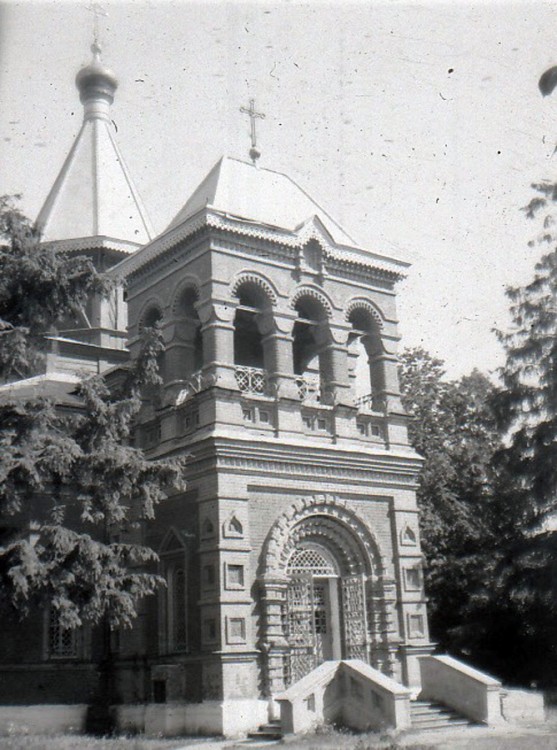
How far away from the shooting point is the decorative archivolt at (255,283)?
18330 millimetres

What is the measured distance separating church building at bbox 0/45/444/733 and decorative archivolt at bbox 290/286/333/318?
3cm

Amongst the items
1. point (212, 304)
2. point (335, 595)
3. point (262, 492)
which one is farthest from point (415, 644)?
point (212, 304)

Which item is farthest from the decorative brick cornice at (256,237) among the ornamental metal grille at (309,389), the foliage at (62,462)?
the foliage at (62,462)

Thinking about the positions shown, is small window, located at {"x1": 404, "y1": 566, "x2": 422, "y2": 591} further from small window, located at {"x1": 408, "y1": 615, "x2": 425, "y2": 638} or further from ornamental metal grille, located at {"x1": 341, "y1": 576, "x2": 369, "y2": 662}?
ornamental metal grille, located at {"x1": 341, "y1": 576, "x2": 369, "y2": 662}

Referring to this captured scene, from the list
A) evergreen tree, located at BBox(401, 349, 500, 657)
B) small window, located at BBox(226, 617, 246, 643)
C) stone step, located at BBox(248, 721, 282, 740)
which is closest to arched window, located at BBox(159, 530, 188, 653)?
small window, located at BBox(226, 617, 246, 643)

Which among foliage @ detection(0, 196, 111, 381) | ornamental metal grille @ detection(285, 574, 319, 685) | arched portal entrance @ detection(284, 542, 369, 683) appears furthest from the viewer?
arched portal entrance @ detection(284, 542, 369, 683)

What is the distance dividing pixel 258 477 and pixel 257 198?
6073mm

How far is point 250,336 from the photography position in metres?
21.1

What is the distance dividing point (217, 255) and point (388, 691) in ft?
27.2

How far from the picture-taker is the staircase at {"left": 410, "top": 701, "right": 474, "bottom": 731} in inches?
645

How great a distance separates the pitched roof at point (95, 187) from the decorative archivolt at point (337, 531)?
10504 millimetres

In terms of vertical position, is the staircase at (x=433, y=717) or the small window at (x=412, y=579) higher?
the small window at (x=412, y=579)

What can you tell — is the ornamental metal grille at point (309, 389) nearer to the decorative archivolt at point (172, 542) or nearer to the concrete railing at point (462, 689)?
the decorative archivolt at point (172, 542)

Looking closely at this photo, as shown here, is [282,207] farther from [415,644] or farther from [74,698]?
[74,698]
